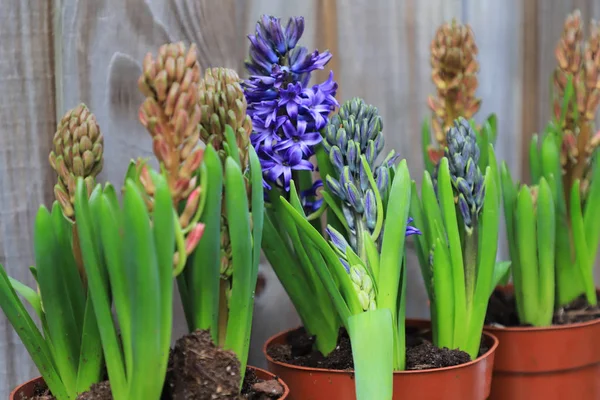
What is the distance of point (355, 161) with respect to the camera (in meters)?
0.90

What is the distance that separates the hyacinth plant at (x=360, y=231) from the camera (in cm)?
82

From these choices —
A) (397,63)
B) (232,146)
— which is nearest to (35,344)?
(232,146)

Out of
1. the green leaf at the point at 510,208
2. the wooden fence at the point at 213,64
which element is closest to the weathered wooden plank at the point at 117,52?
the wooden fence at the point at 213,64

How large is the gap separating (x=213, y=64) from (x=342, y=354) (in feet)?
1.61

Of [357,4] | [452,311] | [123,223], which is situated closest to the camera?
[123,223]

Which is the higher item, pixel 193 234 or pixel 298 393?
pixel 193 234

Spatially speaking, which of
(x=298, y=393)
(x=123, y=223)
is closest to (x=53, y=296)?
(x=123, y=223)

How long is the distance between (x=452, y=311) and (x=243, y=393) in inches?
12.9

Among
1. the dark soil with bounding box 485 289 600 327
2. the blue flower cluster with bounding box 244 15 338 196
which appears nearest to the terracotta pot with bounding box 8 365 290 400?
the blue flower cluster with bounding box 244 15 338 196

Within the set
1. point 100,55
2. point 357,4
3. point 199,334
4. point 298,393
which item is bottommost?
point 298,393

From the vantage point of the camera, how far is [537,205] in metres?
1.06

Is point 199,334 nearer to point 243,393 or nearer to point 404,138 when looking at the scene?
point 243,393

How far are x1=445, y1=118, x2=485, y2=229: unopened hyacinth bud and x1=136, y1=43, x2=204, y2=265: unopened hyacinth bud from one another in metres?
0.42

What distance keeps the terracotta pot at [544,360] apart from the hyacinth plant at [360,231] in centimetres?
23
